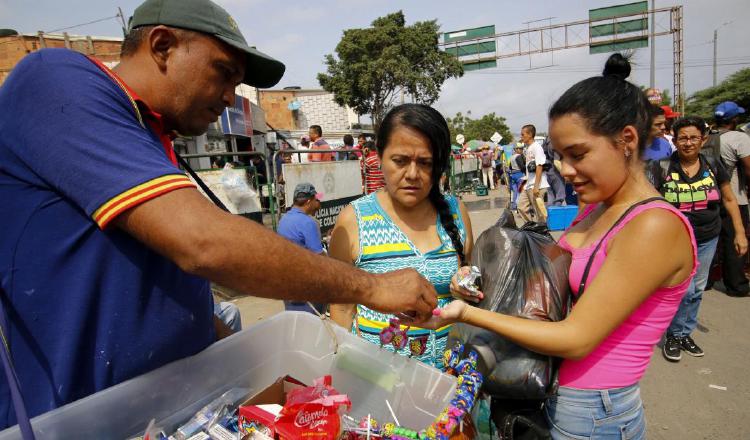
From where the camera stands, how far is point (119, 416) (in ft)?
3.23

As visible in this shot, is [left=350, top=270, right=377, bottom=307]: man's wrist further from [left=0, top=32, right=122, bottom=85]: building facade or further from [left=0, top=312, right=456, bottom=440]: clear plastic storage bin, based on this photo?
[left=0, top=32, right=122, bottom=85]: building facade

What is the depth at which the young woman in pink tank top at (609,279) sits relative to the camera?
1.25 m

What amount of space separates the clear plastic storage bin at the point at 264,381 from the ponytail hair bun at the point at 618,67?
133 centimetres

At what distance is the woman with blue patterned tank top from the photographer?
1.92m

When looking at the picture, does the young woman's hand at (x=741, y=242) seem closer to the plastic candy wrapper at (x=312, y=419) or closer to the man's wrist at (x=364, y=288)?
the man's wrist at (x=364, y=288)

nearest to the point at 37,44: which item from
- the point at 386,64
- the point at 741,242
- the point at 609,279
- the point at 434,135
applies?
the point at 386,64

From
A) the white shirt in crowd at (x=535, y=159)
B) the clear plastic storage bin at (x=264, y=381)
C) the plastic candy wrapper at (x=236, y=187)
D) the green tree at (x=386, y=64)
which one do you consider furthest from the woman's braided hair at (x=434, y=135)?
the green tree at (x=386, y=64)

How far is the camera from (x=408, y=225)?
204cm

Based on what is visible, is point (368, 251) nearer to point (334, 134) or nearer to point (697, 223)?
point (697, 223)

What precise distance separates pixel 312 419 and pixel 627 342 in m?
1.07

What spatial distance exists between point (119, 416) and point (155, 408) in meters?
0.08

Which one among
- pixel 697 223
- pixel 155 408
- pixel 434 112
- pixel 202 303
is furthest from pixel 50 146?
pixel 697 223

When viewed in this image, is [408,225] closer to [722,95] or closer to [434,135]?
[434,135]

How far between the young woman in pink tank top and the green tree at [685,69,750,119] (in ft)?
134
